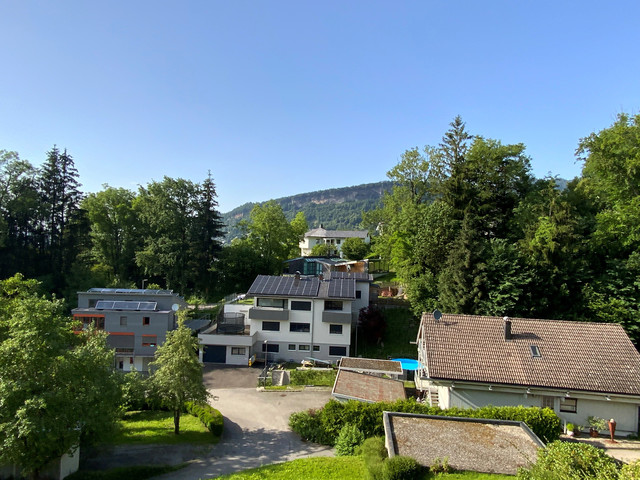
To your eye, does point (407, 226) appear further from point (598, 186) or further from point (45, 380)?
point (45, 380)

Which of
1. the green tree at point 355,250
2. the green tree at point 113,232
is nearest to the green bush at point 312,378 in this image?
the green tree at point 113,232

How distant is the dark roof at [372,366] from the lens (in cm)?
2897

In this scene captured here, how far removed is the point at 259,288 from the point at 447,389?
20791 mm

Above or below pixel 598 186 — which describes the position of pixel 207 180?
above

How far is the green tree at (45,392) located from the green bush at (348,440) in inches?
389

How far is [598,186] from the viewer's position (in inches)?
1344

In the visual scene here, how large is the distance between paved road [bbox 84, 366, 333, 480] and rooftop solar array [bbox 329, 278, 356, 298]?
9982 mm

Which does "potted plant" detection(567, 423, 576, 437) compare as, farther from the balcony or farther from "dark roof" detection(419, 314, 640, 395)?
the balcony

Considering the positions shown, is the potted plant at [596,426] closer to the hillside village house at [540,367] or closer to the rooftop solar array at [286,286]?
→ the hillside village house at [540,367]

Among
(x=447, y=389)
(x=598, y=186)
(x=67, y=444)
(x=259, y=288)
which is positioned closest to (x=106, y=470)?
(x=67, y=444)

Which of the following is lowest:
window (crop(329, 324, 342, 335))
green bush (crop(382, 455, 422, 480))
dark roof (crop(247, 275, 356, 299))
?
green bush (crop(382, 455, 422, 480))

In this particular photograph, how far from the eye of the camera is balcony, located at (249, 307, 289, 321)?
120ft

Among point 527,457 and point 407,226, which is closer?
point 527,457

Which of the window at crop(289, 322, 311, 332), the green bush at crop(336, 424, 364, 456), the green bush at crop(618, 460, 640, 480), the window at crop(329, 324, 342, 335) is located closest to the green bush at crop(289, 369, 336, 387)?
the window at crop(329, 324, 342, 335)
